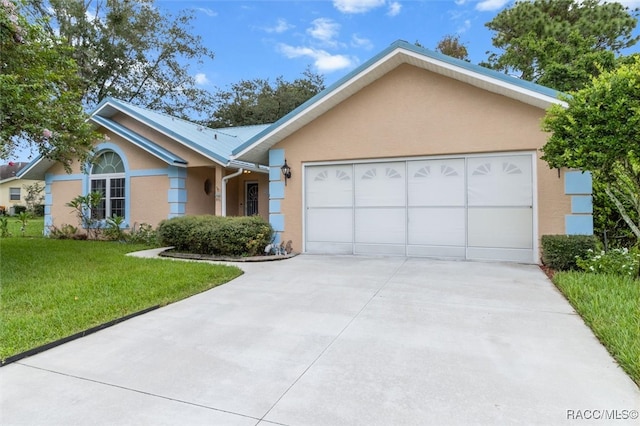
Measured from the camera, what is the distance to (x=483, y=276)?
21.0 ft

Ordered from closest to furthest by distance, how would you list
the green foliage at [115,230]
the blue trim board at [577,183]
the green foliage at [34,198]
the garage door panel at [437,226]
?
1. the blue trim board at [577,183]
2. the garage door panel at [437,226]
3. the green foliage at [115,230]
4. the green foliage at [34,198]

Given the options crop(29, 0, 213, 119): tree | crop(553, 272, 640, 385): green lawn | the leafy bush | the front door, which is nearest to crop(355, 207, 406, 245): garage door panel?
crop(553, 272, 640, 385): green lawn

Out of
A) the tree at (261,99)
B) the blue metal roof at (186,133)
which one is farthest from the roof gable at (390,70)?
the tree at (261,99)

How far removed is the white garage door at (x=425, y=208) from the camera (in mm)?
7684

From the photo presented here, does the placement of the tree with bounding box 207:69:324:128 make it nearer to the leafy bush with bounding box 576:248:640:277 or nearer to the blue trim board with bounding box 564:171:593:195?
the blue trim board with bounding box 564:171:593:195

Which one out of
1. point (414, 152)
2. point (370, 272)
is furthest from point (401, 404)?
point (414, 152)

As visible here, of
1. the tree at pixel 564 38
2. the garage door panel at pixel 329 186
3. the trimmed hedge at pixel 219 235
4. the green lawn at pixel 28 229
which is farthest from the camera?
the tree at pixel 564 38

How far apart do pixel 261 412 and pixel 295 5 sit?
12.0m

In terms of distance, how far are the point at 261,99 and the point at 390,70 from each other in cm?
1941

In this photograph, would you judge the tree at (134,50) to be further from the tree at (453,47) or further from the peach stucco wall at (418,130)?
the peach stucco wall at (418,130)

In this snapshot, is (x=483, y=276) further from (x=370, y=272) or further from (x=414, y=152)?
(x=414, y=152)

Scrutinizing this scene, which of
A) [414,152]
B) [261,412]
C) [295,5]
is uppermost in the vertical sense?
[295,5]

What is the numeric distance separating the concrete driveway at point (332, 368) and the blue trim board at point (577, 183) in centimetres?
307

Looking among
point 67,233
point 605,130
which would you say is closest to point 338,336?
point 605,130
